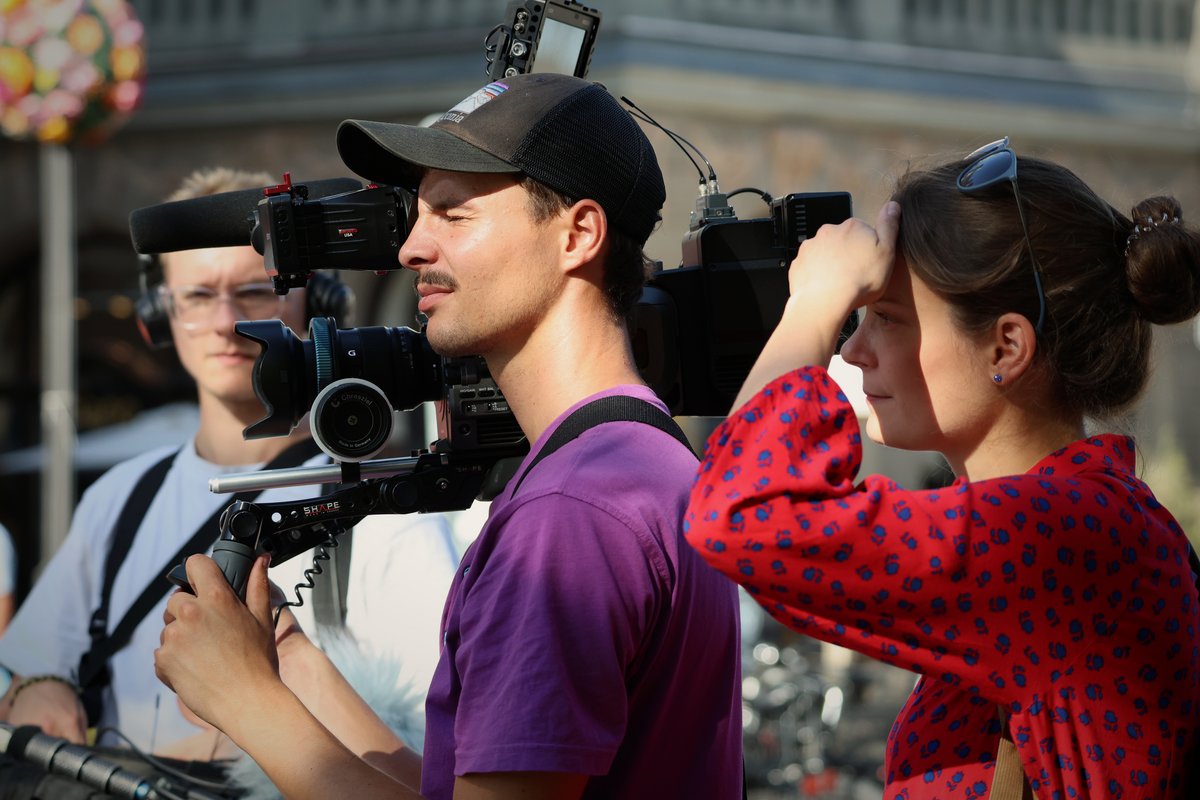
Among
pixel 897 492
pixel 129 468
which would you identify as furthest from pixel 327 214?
pixel 129 468

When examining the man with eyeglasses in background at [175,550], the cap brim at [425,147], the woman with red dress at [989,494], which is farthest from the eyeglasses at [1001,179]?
the man with eyeglasses in background at [175,550]

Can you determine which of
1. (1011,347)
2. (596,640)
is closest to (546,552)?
(596,640)

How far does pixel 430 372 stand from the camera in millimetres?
2107

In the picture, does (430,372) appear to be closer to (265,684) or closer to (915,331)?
(265,684)

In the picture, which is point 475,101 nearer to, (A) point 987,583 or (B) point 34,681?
(A) point 987,583

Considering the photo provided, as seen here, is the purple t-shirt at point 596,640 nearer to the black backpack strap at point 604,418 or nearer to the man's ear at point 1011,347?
the black backpack strap at point 604,418

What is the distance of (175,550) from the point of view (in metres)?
2.92

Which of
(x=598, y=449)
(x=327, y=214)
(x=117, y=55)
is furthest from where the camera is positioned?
(x=117, y=55)

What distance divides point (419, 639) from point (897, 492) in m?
1.26

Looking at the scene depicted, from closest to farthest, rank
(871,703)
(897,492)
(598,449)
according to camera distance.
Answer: (897,492)
(598,449)
(871,703)

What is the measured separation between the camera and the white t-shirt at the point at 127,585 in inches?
110

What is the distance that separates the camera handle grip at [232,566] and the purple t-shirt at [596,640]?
307 millimetres

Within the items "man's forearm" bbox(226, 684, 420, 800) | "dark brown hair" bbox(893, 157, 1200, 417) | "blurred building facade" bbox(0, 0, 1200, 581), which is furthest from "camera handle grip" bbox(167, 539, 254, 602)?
"blurred building facade" bbox(0, 0, 1200, 581)

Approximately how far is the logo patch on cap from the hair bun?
82 cm
